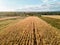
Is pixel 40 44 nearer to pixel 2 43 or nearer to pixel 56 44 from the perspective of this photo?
pixel 56 44

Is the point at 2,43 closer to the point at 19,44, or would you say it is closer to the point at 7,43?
the point at 7,43

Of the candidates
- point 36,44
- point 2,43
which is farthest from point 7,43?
point 36,44

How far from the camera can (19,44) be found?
11.9 meters

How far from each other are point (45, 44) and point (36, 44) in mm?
763

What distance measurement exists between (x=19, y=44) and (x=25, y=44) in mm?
534

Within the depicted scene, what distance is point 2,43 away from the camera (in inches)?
478

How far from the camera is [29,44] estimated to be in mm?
11672

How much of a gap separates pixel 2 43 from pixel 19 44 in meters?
1.50

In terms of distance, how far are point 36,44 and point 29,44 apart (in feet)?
1.99

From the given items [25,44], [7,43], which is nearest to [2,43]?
[7,43]

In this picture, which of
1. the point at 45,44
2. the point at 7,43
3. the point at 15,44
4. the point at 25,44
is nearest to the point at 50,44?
the point at 45,44

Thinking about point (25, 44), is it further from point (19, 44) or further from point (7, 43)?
point (7, 43)

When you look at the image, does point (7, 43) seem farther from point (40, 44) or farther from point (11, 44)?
point (40, 44)

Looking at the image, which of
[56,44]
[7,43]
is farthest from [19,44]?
[56,44]
